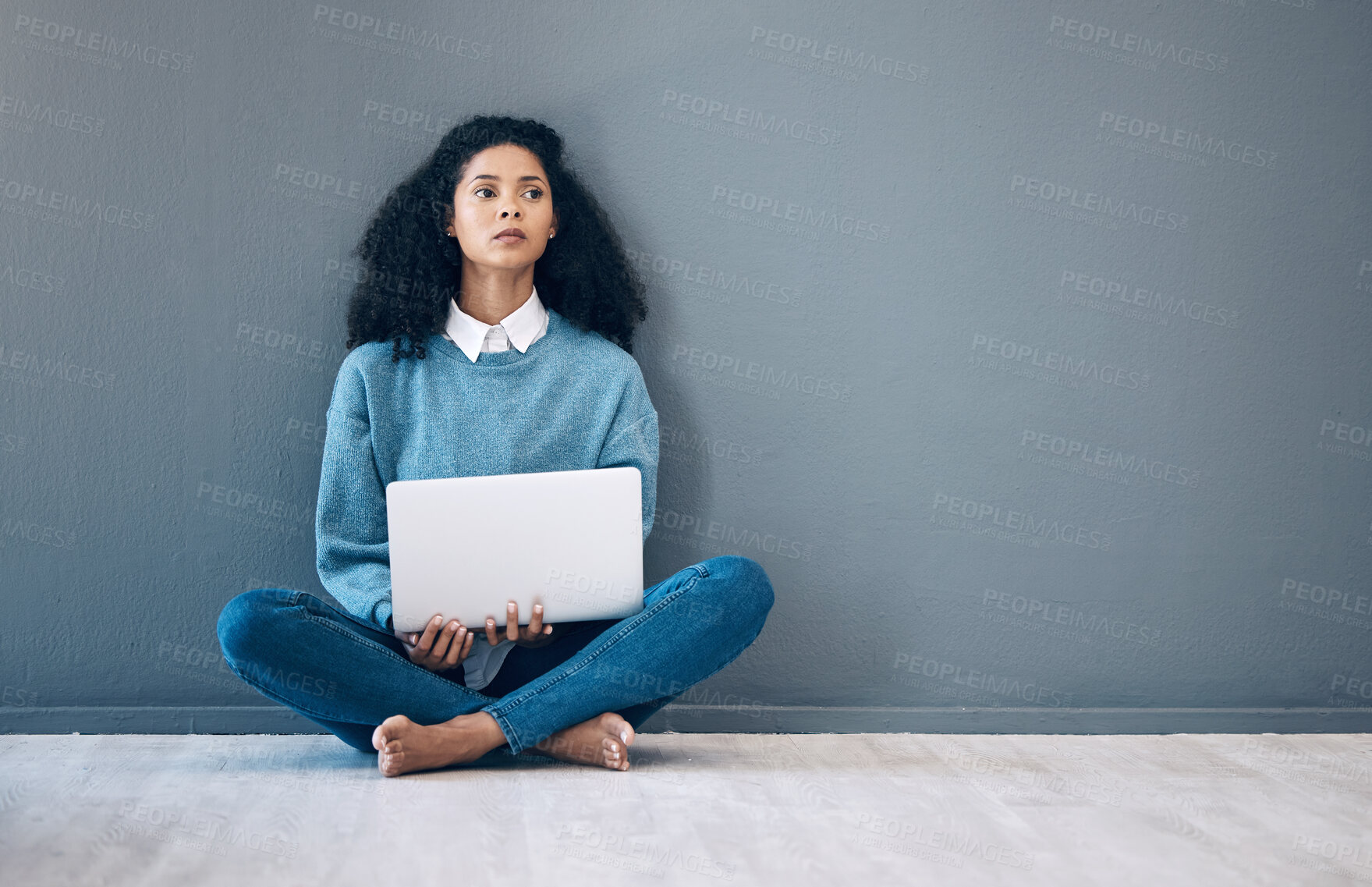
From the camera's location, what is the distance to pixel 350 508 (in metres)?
1.74

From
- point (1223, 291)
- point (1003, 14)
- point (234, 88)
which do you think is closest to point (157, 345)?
point (234, 88)

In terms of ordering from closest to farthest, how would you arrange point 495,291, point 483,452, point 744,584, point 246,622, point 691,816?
point 691,816
point 246,622
point 744,584
point 483,452
point 495,291

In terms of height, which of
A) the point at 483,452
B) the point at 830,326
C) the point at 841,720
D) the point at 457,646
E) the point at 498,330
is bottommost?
the point at 841,720

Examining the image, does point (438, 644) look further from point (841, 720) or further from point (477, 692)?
point (841, 720)

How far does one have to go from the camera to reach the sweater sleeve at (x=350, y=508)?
5.60 ft

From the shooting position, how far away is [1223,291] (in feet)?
6.66

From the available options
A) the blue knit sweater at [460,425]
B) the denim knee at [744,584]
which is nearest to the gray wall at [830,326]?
the blue knit sweater at [460,425]

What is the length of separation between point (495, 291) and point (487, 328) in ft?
0.29

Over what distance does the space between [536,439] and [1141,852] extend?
1080 millimetres

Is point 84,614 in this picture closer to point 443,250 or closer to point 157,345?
point 157,345

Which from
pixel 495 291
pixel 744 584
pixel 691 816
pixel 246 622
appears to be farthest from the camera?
pixel 495 291

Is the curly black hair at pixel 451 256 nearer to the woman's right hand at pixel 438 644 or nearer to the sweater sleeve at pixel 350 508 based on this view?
the sweater sleeve at pixel 350 508

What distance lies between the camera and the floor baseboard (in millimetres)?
1822

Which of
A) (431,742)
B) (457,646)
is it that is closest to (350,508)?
(457,646)
